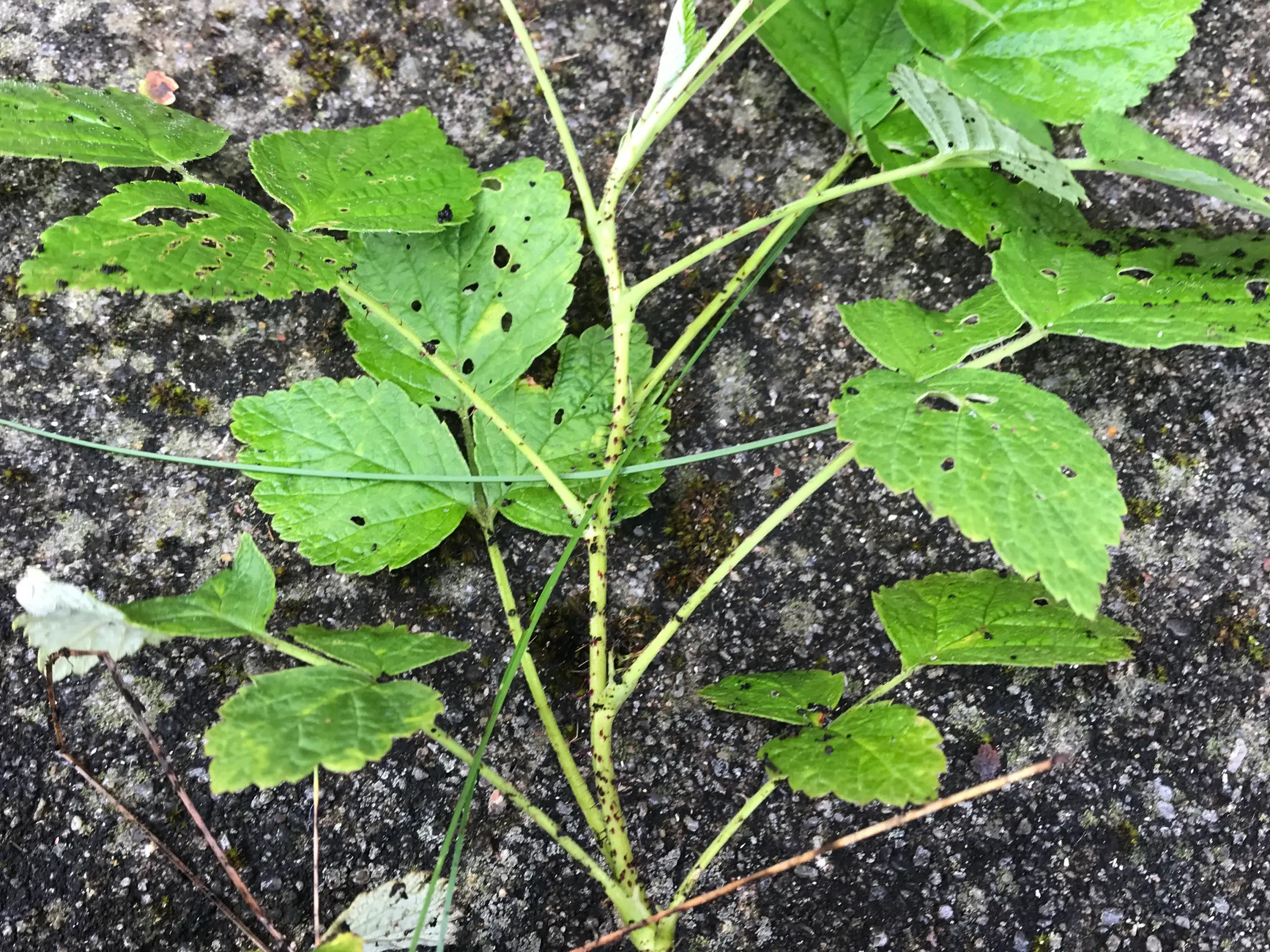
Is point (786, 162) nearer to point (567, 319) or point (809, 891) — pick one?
point (567, 319)

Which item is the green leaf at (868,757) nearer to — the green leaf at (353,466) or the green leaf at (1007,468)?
the green leaf at (1007,468)

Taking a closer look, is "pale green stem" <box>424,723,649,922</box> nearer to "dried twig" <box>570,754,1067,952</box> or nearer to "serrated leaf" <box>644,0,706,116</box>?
"dried twig" <box>570,754,1067,952</box>

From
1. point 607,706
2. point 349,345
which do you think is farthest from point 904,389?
point 349,345

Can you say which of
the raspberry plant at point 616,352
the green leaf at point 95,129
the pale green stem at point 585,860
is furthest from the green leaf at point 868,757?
the green leaf at point 95,129

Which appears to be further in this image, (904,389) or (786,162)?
(786,162)

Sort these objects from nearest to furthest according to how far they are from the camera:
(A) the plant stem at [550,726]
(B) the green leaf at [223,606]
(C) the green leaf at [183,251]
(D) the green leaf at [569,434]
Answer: (B) the green leaf at [223,606], (C) the green leaf at [183,251], (A) the plant stem at [550,726], (D) the green leaf at [569,434]

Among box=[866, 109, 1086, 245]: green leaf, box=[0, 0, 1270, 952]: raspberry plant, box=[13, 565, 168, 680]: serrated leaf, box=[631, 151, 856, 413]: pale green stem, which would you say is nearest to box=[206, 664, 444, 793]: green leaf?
box=[0, 0, 1270, 952]: raspberry plant
